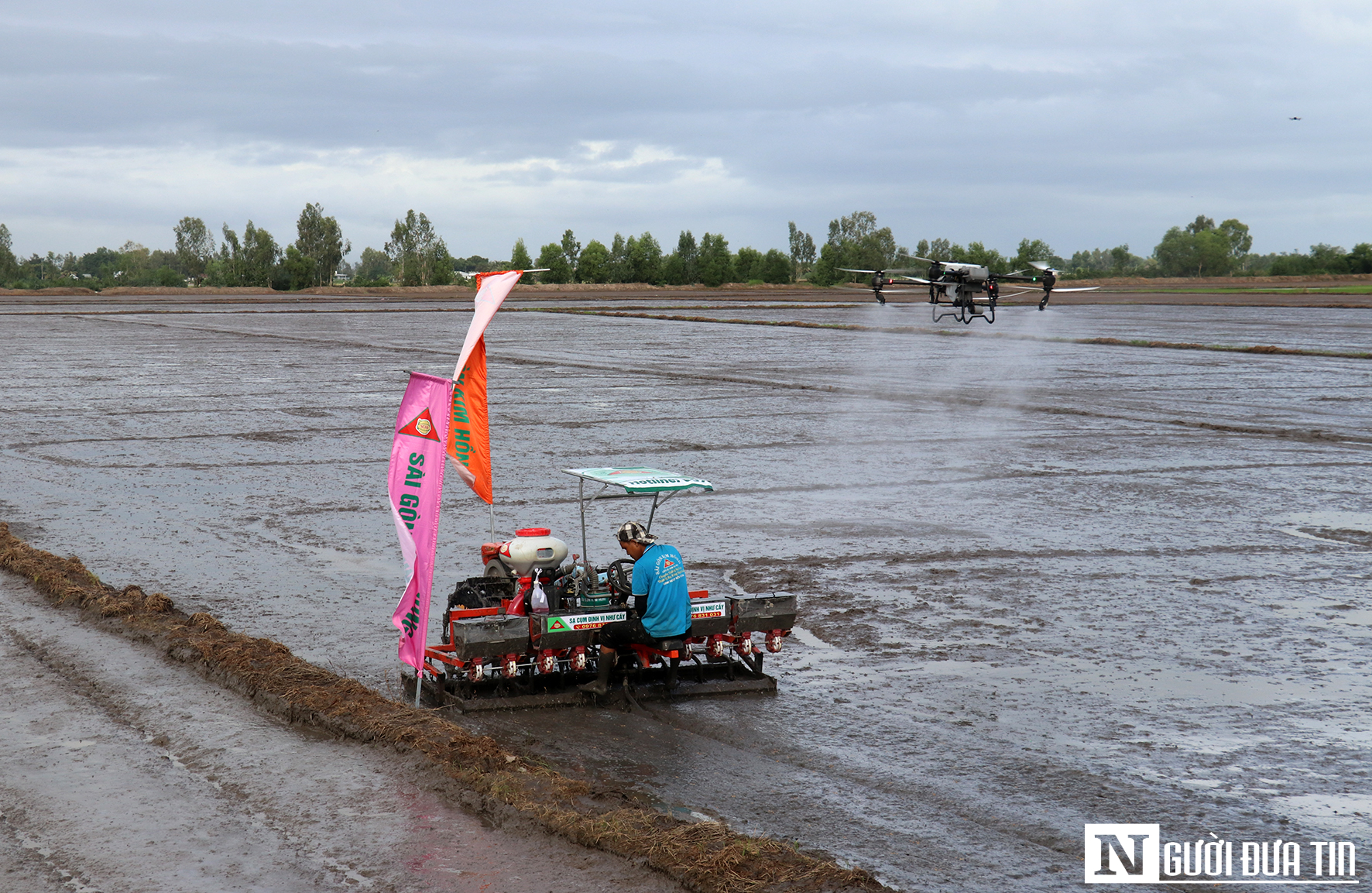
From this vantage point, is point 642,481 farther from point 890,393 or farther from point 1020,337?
point 1020,337

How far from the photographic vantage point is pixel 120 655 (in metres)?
11.0

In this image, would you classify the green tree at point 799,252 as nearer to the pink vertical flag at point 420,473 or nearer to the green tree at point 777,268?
the green tree at point 777,268

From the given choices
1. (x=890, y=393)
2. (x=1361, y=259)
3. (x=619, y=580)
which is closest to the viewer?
(x=619, y=580)

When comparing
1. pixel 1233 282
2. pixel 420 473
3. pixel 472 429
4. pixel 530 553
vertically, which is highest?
pixel 1233 282

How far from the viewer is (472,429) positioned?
10.5m

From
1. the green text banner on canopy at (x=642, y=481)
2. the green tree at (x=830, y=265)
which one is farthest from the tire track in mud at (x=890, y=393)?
the green tree at (x=830, y=265)

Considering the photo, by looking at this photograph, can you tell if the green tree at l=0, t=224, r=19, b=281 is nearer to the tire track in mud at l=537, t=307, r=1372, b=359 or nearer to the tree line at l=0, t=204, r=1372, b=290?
the tree line at l=0, t=204, r=1372, b=290

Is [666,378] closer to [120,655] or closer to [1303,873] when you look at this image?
[120,655]

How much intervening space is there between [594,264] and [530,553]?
591 feet

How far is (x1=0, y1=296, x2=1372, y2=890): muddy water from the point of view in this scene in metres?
8.38

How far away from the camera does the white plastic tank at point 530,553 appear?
10695 millimetres

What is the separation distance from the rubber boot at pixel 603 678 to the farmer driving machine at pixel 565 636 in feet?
0.34

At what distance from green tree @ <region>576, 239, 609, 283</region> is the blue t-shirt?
17915 cm

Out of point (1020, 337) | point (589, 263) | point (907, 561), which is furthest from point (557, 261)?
point (907, 561)
